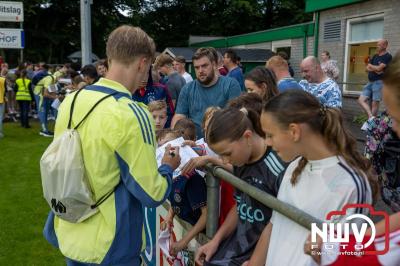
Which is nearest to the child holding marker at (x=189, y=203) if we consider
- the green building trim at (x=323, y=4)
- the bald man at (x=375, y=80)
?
the bald man at (x=375, y=80)

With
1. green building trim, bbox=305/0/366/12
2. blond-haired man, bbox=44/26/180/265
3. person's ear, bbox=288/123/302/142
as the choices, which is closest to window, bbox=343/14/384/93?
green building trim, bbox=305/0/366/12

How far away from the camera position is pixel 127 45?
2102mm

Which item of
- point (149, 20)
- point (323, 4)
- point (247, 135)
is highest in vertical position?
point (149, 20)

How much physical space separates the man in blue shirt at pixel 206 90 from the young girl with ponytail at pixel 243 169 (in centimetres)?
204

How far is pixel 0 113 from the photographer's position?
38.8ft

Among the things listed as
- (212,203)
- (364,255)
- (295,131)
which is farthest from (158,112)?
(364,255)

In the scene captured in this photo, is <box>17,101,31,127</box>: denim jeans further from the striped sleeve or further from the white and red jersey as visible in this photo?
the white and red jersey

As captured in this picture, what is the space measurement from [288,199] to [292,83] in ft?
10.0

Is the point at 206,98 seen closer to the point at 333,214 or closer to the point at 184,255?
the point at 184,255

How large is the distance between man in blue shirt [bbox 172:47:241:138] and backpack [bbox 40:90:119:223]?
2.25 metres

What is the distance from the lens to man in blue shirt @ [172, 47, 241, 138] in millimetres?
4293

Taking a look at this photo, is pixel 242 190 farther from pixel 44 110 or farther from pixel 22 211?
pixel 44 110

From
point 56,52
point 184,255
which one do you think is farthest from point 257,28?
point 184,255

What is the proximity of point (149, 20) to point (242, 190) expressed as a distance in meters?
35.2
